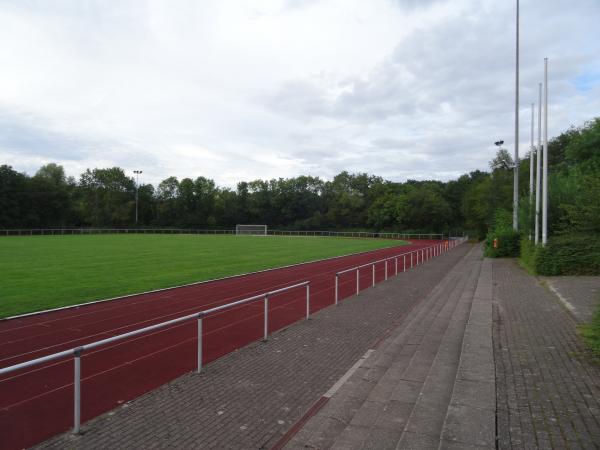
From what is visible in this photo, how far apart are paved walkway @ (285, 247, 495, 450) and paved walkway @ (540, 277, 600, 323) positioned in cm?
304

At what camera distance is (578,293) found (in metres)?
13.0

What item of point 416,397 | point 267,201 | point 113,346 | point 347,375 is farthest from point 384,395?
point 267,201

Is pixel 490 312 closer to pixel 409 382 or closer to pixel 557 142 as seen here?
pixel 409 382

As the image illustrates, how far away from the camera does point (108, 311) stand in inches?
444

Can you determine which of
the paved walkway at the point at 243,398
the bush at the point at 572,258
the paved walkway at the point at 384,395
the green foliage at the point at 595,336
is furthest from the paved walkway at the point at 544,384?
the bush at the point at 572,258

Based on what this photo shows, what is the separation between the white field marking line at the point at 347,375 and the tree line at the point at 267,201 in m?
58.6

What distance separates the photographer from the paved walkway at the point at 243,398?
14.3ft

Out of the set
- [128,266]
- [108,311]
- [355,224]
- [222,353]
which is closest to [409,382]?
[222,353]

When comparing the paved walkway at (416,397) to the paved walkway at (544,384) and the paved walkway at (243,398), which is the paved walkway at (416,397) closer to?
the paved walkway at (544,384)

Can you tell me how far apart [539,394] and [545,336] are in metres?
3.32

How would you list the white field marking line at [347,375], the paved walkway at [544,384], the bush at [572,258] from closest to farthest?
the paved walkway at [544,384] < the white field marking line at [347,375] < the bush at [572,258]

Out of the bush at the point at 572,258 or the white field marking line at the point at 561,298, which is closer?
the white field marking line at the point at 561,298

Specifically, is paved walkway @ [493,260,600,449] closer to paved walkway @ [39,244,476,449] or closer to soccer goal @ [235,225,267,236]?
paved walkway @ [39,244,476,449]

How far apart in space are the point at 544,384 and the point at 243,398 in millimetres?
3790
